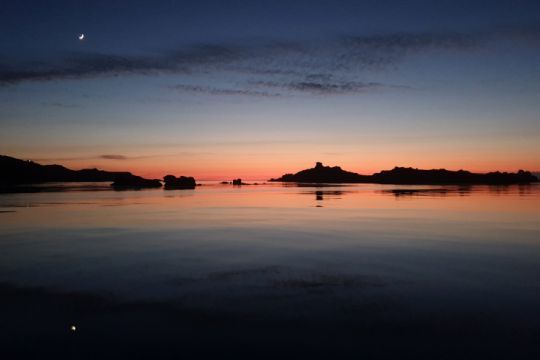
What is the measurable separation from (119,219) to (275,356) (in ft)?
76.7

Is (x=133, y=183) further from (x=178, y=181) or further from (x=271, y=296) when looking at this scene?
(x=271, y=296)

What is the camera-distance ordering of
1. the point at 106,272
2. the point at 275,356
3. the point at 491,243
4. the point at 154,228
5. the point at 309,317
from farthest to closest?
1. the point at 154,228
2. the point at 491,243
3. the point at 106,272
4. the point at 309,317
5. the point at 275,356

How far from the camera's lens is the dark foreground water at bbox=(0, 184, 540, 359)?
708 centimetres

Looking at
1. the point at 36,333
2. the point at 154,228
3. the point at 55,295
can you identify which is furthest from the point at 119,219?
the point at 36,333

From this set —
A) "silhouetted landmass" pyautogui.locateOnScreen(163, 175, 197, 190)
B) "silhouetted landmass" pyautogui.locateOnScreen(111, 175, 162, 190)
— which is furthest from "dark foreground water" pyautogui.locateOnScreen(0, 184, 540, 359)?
"silhouetted landmass" pyautogui.locateOnScreen(163, 175, 197, 190)

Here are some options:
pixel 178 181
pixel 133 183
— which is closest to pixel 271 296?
pixel 178 181

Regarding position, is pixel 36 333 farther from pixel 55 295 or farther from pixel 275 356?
pixel 275 356

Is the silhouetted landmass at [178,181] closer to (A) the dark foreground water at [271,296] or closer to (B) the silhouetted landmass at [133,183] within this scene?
(B) the silhouetted landmass at [133,183]

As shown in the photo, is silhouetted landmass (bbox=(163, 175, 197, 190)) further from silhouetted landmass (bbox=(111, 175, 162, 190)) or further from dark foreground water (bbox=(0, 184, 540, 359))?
dark foreground water (bbox=(0, 184, 540, 359))

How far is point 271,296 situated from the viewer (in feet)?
32.4

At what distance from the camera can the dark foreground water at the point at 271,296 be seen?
708 cm

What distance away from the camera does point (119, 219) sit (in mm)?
27328

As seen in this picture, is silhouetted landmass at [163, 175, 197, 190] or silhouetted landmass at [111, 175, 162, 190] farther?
silhouetted landmass at [163, 175, 197, 190]

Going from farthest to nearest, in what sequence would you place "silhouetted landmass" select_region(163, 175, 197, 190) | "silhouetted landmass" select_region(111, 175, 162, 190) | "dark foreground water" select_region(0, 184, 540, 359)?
"silhouetted landmass" select_region(163, 175, 197, 190) < "silhouetted landmass" select_region(111, 175, 162, 190) < "dark foreground water" select_region(0, 184, 540, 359)
